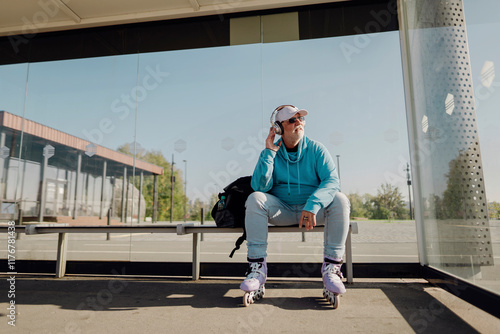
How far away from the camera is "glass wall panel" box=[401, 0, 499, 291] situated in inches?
71.2

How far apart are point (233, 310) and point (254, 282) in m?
0.21

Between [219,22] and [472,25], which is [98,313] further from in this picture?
[219,22]

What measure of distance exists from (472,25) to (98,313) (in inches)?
111

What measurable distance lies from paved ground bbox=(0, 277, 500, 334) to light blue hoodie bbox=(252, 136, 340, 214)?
0.75m

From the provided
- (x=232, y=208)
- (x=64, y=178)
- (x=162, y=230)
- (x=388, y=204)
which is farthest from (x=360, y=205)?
(x=64, y=178)

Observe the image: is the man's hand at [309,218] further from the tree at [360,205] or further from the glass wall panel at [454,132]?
the tree at [360,205]

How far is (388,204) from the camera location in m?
3.24

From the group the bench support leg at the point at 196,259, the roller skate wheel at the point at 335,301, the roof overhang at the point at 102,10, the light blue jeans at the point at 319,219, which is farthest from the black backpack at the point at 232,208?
the roof overhang at the point at 102,10

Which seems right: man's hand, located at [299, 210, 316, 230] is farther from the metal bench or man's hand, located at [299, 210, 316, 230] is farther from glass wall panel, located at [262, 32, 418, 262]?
glass wall panel, located at [262, 32, 418, 262]

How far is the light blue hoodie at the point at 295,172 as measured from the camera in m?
2.36

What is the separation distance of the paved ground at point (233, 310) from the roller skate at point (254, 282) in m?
0.06

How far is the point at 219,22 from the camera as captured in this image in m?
3.81

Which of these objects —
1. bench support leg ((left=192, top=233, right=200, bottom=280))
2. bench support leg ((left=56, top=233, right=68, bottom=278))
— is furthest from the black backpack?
bench support leg ((left=56, top=233, right=68, bottom=278))

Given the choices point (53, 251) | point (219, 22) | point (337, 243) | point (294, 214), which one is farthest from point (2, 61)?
point (337, 243)
